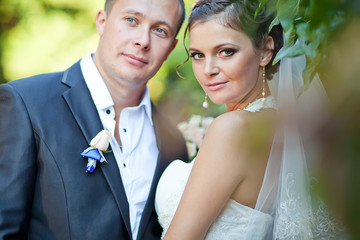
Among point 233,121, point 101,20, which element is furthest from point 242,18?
point 101,20

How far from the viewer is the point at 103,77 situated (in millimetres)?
2779

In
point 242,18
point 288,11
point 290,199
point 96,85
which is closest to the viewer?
point 288,11

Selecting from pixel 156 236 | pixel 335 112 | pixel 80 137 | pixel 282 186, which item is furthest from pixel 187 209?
pixel 335 112

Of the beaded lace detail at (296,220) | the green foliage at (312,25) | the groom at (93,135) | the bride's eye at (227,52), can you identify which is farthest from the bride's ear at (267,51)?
the green foliage at (312,25)

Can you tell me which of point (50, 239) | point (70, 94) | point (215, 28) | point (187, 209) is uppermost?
point (215, 28)

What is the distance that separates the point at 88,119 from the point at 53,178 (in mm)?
444

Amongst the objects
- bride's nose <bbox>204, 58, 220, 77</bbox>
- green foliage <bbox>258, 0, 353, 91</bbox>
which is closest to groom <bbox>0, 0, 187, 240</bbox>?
bride's nose <bbox>204, 58, 220, 77</bbox>

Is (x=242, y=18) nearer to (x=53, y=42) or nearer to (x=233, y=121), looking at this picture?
(x=233, y=121)

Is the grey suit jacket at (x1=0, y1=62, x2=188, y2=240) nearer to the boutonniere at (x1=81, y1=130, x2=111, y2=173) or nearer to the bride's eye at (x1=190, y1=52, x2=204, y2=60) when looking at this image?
the boutonniere at (x1=81, y1=130, x2=111, y2=173)

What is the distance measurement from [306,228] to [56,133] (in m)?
1.57

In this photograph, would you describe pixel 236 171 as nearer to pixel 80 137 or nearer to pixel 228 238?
pixel 228 238

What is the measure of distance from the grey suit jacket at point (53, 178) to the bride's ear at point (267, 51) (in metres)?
1.11

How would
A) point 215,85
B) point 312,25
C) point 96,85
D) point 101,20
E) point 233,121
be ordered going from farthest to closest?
point 101,20
point 96,85
point 215,85
point 233,121
point 312,25

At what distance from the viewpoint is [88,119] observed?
2.45 m
